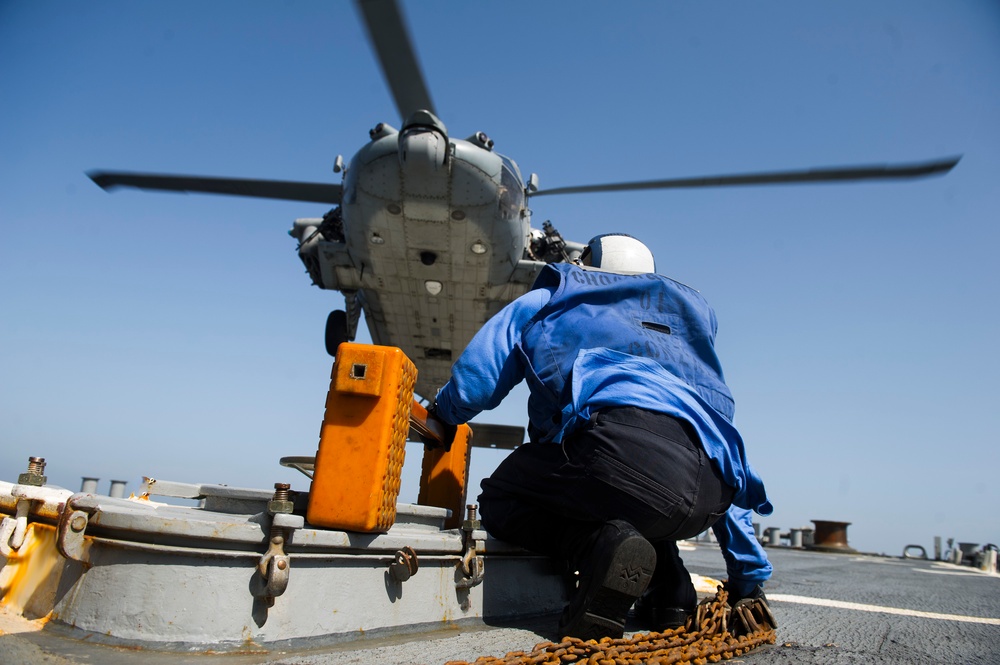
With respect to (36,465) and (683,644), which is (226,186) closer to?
(36,465)

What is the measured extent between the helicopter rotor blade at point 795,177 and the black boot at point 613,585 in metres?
4.63

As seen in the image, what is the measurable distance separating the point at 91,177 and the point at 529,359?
8.11 metres

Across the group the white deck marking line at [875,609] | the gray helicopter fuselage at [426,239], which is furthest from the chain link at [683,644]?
the gray helicopter fuselage at [426,239]

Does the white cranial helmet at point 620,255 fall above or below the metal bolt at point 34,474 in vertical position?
above

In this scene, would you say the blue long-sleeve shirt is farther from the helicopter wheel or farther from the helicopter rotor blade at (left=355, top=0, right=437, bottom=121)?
the helicopter wheel

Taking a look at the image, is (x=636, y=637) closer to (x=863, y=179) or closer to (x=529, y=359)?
(x=529, y=359)

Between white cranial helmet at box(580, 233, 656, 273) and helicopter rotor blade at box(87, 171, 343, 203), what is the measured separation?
6.80 meters

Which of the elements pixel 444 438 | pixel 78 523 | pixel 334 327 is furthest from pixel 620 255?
pixel 334 327

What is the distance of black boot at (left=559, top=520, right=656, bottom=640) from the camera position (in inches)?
69.0

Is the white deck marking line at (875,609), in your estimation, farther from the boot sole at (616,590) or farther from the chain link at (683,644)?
the boot sole at (616,590)

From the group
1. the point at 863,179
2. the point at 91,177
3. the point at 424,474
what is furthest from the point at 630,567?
the point at 91,177

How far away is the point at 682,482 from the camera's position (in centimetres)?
190

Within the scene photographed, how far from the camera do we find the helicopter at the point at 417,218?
7.19m

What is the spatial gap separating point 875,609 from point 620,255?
8.45ft
